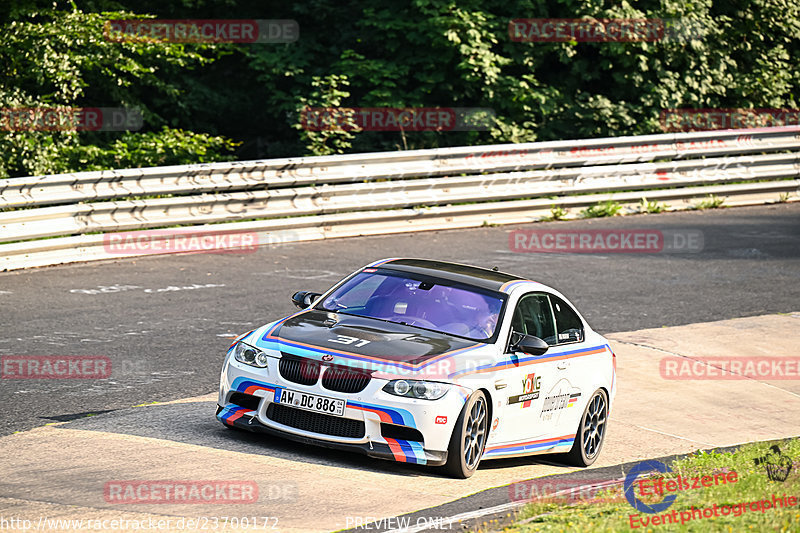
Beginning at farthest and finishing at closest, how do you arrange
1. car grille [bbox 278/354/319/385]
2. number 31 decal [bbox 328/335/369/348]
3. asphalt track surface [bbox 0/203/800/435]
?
asphalt track surface [bbox 0/203/800/435], number 31 decal [bbox 328/335/369/348], car grille [bbox 278/354/319/385]

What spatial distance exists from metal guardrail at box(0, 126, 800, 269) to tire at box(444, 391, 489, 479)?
8.47 m

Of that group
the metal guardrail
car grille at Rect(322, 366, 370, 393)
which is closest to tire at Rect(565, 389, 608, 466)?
car grille at Rect(322, 366, 370, 393)

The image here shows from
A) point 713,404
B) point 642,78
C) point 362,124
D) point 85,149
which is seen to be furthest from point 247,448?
point 642,78

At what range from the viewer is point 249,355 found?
871 cm

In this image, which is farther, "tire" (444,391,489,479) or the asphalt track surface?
the asphalt track surface

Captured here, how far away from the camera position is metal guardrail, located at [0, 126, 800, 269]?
15.7 m

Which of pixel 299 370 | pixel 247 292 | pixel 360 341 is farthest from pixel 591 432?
pixel 247 292

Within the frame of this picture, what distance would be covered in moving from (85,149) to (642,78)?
11.6 meters

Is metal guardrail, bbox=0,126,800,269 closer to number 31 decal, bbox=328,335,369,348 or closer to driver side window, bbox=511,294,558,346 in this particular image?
number 31 decal, bbox=328,335,369,348

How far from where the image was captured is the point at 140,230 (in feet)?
54.8

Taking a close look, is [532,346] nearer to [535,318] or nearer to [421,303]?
[535,318]

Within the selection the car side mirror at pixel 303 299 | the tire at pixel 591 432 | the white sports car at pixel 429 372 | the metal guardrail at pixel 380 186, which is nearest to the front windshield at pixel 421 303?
the white sports car at pixel 429 372

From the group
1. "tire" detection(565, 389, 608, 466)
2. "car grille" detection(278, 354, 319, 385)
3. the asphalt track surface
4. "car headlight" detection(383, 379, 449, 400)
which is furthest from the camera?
the asphalt track surface

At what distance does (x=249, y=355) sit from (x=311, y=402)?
71cm
